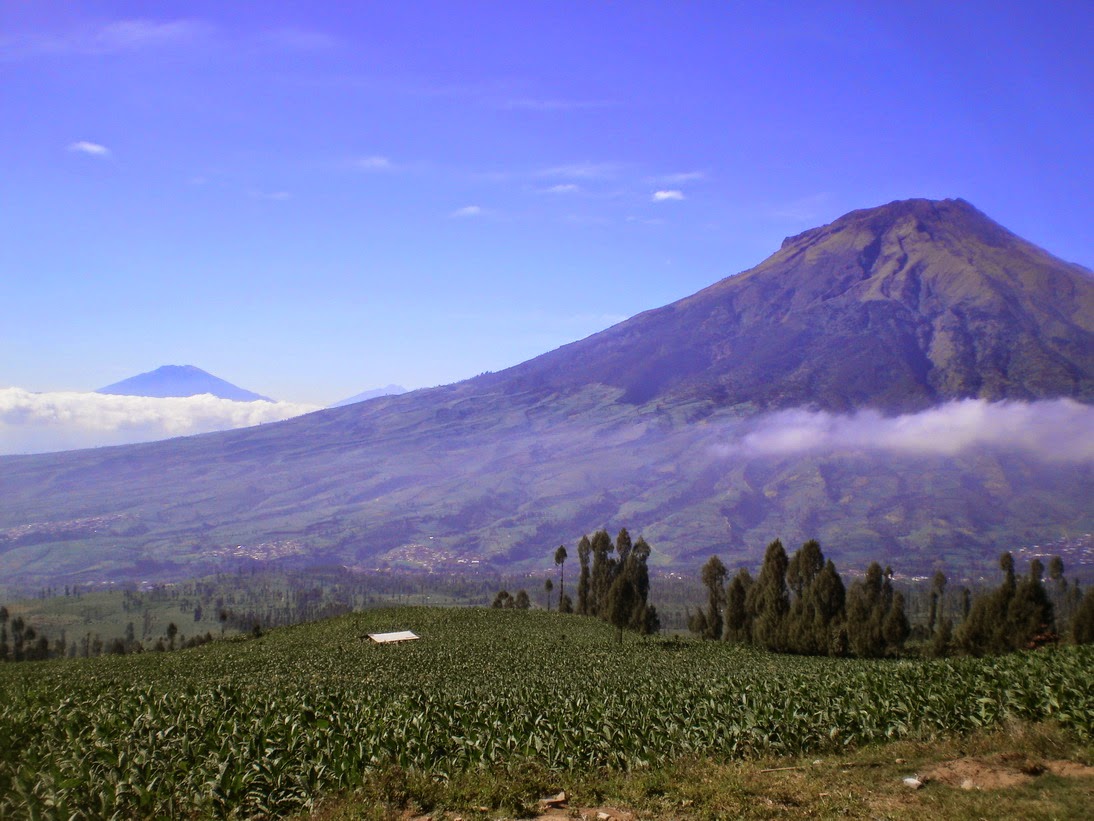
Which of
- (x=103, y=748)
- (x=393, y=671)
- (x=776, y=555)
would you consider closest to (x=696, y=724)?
(x=103, y=748)

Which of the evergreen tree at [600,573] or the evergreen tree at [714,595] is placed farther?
the evergreen tree at [600,573]

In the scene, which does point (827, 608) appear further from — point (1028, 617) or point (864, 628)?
point (1028, 617)

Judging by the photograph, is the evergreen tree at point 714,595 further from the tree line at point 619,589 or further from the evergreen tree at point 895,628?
the evergreen tree at point 895,628

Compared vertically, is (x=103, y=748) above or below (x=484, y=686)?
above

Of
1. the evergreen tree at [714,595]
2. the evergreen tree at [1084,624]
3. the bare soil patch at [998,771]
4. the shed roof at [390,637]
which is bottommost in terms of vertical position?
the evergreen tree at [714,595]

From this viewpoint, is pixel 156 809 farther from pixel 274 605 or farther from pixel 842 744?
pixel 274 605

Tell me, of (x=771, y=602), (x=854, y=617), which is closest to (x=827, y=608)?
(x=854, y=617)

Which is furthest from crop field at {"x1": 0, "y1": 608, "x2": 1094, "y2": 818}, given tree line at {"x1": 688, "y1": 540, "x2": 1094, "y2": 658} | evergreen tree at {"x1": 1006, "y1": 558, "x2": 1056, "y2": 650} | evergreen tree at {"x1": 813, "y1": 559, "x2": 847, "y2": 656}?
evergreen tree at {"x1": 813, "y1": 559, "x2": 847, "y2": 656}

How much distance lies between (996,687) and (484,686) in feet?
56.8

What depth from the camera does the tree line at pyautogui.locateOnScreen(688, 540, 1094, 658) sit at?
48000 mm

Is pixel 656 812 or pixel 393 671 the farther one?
pixel 393 671

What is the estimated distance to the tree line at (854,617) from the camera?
1890 inches

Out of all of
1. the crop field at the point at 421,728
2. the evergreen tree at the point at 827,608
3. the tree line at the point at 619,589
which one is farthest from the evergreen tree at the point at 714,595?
the crop field at the point at 421,728

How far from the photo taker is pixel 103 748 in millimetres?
12984
